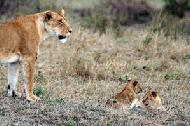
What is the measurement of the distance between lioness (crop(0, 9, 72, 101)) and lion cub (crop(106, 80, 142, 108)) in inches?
44.5

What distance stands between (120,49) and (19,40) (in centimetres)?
634

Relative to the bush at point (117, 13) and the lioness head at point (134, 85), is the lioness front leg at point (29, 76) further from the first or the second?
the bush at point (117, 13)

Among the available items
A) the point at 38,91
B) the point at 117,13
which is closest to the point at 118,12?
the point at 117,13

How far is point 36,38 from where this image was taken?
379 inches

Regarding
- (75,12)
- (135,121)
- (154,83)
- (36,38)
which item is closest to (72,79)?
(154,83)

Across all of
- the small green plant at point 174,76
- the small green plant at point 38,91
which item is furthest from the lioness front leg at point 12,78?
the small green plant at point 174,76

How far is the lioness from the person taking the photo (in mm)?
9453

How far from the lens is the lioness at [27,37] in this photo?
945 centimetres

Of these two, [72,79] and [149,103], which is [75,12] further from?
[149,103]

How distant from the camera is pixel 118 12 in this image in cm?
2253

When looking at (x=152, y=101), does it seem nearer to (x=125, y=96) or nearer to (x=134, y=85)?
(x=125, y=96)

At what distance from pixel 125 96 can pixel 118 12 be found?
502 inches

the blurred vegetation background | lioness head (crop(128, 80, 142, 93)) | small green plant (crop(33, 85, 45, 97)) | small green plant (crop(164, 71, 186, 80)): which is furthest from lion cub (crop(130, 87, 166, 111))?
the blurred vegetation background

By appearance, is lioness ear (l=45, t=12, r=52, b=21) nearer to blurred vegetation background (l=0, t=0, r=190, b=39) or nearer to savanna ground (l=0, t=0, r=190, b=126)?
savanna ground (l=0, t=0, r=190, b=126)
